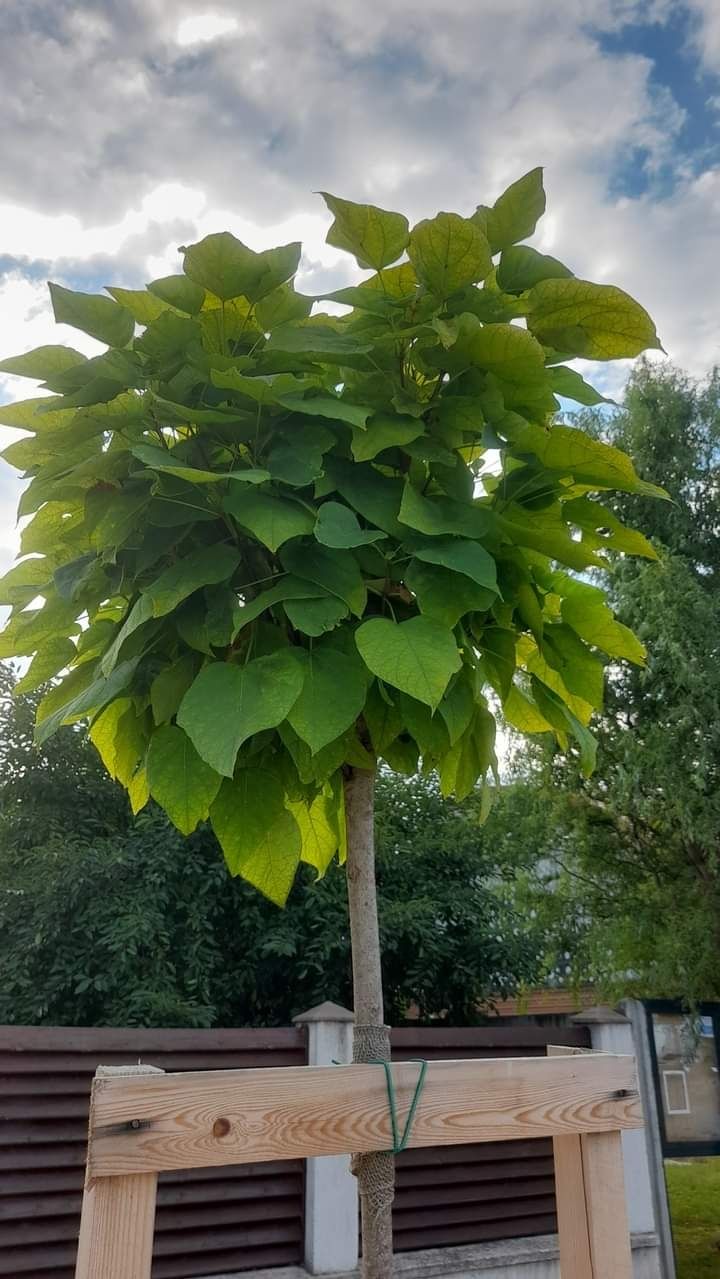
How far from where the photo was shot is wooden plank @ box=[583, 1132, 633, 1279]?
0.97 metres

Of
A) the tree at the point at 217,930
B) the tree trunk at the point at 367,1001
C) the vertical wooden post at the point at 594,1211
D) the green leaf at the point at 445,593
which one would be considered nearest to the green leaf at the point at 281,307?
the green leaf at the point at 445,593

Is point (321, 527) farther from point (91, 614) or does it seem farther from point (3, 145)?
point (3, 145)

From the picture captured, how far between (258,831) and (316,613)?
0.24 metres

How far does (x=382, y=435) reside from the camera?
89 centimetres

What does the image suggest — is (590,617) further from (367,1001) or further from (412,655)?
(367,1001)

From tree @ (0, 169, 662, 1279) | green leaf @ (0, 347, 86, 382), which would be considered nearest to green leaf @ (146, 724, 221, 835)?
tree @ (0, 169, 662, 1279)

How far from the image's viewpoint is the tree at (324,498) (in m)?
0.85

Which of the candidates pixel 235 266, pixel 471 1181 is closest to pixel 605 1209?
pixel 235 266

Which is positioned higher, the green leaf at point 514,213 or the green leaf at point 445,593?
the green leaf at point 514,213

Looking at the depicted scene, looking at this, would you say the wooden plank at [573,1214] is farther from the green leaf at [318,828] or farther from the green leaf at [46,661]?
the green leaf at [46,661]

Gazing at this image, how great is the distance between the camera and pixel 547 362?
1.00 metres

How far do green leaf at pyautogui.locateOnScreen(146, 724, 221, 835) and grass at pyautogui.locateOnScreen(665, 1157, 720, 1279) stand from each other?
4535 mm

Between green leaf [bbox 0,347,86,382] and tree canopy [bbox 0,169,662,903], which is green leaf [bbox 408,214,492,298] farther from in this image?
green leaf [bbox 0,347,86,382]

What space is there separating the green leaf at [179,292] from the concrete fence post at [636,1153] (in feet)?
12.3
